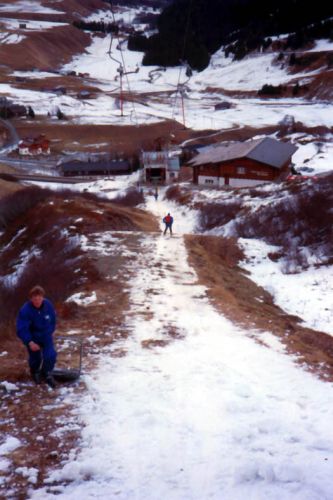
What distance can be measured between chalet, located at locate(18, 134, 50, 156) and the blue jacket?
77805mm

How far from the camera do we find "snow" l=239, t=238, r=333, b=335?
15.7 m

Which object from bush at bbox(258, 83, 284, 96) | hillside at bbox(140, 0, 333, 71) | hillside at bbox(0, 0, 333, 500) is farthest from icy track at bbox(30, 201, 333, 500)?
hillside at bbox(140, 0, 333, 71)

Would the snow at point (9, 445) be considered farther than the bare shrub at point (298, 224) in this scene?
No

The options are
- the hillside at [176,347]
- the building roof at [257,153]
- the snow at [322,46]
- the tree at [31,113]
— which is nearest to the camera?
the hillside at [176,347]

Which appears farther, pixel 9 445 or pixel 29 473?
pixel 9 445

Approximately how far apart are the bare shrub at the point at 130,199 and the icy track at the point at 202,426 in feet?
131

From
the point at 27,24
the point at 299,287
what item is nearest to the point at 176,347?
the point at 299,287

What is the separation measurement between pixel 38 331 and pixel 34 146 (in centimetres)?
7890

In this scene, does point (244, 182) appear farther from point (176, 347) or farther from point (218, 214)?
point (176, 347)

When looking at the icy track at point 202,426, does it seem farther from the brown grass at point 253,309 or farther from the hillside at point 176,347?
the brown grass at point 253,309

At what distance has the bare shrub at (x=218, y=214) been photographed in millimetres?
35500

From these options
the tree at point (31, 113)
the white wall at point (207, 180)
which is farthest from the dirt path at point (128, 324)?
the tree at point (31, 113)

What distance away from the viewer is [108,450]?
618cm

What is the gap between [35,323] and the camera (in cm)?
738
